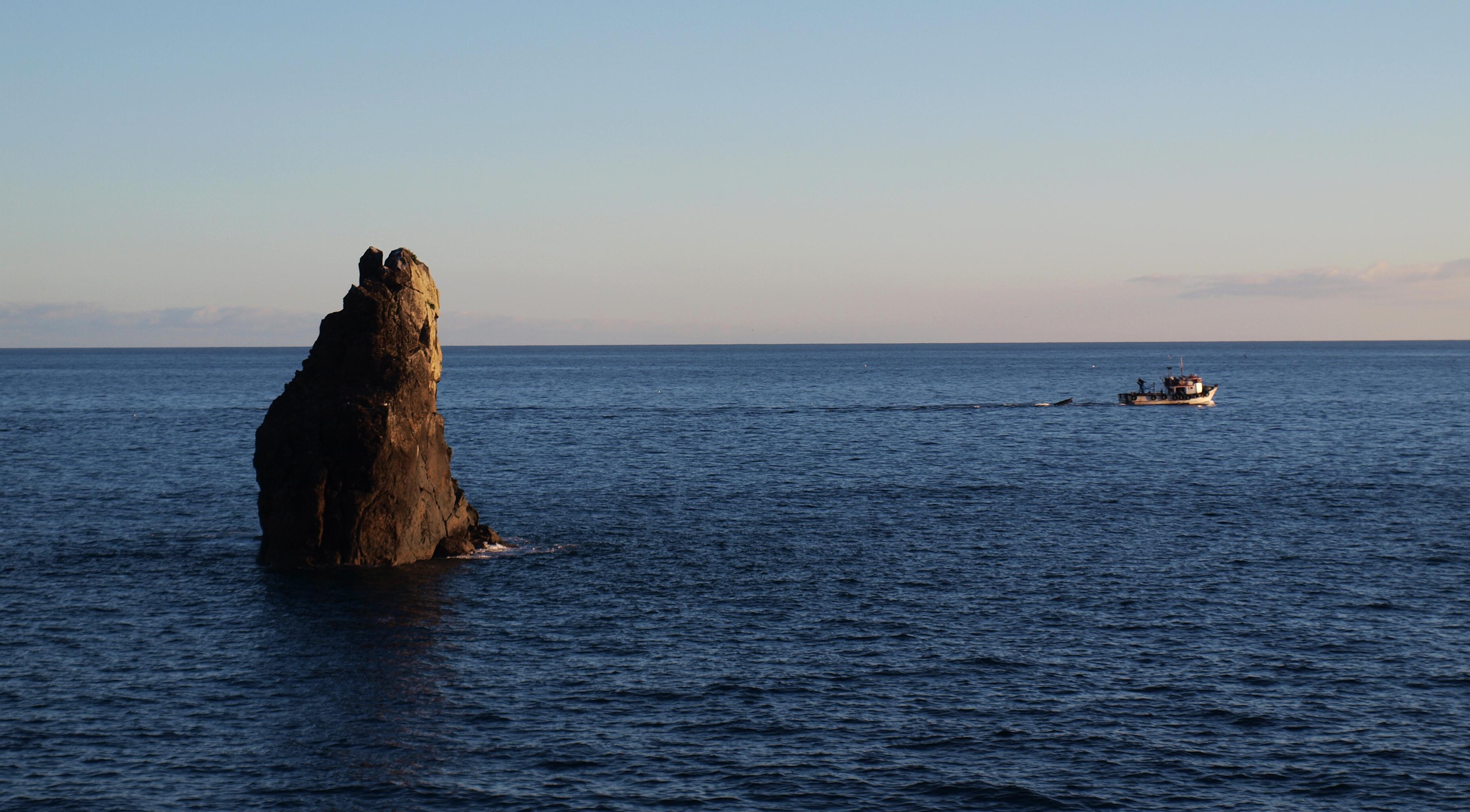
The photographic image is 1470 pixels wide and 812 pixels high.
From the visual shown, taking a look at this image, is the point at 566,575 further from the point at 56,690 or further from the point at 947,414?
the point at 947,414

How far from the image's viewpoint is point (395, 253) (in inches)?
2351

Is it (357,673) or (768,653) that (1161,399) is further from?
(357,673)

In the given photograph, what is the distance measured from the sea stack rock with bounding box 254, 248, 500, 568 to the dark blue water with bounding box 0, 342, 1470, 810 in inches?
80.1

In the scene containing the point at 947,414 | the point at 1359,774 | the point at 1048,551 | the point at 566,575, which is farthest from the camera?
the point at 947,414

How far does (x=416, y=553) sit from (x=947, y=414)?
108m

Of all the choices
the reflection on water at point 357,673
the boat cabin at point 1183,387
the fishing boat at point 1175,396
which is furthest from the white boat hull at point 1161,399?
the reflection on water at point 357,673

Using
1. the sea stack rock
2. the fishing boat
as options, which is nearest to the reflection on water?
the sea stack rock

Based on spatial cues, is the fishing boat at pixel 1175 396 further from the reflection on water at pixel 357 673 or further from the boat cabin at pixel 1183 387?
the reflection on water at pixel 357 673

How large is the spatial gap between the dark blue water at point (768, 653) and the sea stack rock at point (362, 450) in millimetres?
2035

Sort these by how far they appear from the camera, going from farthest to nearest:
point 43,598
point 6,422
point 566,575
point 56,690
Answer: point 6,422
point 566,575
point 43,598
point 56,690

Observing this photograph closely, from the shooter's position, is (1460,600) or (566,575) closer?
(1460,600)

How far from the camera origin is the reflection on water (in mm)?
31594

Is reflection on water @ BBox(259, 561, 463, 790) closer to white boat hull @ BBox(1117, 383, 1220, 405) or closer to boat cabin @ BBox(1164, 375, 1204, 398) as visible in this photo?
white boat hull @ BBox(1117, 383, 1220, 405)

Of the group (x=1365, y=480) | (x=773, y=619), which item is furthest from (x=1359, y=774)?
(x=1365, y=480)
